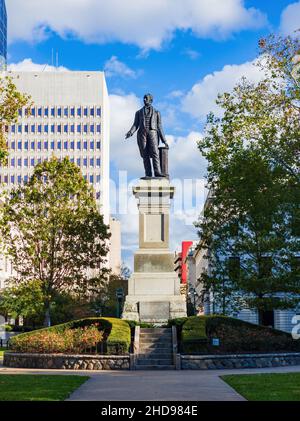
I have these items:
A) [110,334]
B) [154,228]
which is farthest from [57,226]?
[110,334]

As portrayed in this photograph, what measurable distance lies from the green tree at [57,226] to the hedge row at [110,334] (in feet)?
56.4

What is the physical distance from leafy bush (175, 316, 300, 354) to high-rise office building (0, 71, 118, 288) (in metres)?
97.7

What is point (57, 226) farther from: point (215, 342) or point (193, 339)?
point (193, 339)

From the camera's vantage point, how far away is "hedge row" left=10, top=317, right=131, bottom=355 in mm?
24953

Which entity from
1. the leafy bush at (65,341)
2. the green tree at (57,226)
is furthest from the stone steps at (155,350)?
the green tree at (57,226)

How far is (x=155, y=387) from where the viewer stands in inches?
669

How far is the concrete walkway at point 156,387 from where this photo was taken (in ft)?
47.7

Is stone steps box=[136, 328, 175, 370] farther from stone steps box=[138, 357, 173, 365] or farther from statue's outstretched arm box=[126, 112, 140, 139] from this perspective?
statue's outstretched arm box=[126, 112, 140, 139]

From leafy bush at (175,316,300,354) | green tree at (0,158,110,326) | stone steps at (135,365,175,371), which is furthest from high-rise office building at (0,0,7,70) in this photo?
stone steps at (135,365,175,371)

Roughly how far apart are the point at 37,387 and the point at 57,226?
96.7 ft

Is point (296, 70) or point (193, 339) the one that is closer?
point (193, 339)
